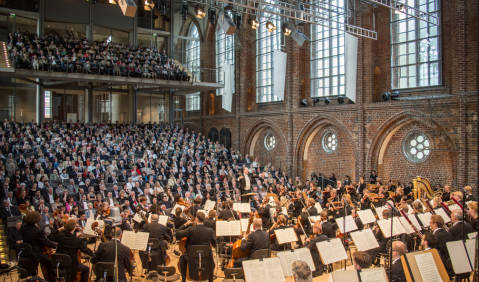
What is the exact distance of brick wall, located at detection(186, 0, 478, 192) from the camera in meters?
14.6

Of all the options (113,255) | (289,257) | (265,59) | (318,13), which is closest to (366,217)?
(289,257)

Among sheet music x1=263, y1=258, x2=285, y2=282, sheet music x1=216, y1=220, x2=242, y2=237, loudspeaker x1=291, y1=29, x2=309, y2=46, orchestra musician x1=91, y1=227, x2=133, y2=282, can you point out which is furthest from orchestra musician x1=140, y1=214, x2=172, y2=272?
loudspeaker x1=291, y1=29, x2=309, y2=46

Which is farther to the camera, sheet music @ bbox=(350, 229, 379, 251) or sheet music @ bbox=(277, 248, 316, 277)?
sheet music @ bbox=(350, 229, 379, 251)

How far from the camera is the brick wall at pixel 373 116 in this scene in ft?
47.8

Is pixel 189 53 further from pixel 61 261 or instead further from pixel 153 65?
pixel 61 261

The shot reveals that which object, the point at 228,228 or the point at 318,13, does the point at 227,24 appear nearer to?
the point at 318,13

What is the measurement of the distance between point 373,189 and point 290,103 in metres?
7.69

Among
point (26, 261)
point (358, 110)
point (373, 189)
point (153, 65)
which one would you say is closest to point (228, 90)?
point (153, 65)

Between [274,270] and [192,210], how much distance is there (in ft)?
16.2

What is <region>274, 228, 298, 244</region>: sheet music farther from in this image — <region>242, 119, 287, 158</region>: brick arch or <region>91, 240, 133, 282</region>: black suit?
<region>242, 119, 287, 158</region>: brick arch

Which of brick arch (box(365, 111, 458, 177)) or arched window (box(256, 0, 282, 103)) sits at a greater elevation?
arched window (box(256, 0, 282, 103))

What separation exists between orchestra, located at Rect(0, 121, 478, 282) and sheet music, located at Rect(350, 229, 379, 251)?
282 millimetres

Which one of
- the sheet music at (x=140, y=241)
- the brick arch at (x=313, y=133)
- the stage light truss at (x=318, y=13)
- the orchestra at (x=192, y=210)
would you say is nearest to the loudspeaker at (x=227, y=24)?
the stage light truss at (x=318, y=13)

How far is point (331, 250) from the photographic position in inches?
255
